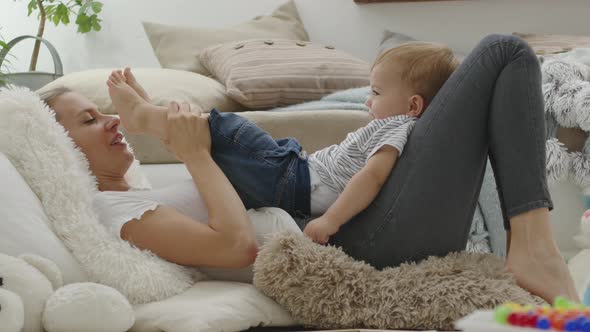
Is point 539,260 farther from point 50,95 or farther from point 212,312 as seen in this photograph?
point 50,95

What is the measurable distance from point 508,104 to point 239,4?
2.39m

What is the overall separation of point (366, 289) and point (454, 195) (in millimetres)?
264

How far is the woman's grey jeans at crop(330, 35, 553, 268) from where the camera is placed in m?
1.44

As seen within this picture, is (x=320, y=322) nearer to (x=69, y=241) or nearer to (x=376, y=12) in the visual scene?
(x=69, y=241)

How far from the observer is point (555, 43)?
314 centimetres

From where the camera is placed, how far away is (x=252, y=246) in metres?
1.51

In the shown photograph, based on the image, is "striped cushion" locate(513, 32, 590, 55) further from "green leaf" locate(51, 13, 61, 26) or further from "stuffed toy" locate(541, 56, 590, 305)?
"green leaf" locate(51, 13, 61, 26)

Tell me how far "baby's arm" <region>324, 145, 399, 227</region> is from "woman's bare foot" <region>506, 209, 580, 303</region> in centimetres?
26

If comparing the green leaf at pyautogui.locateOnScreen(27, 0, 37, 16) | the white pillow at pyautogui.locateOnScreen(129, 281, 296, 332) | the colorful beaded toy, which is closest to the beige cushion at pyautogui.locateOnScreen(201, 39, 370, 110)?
the green leaf at pyautogui.locateOnScreen(27, 0, 37, 16)

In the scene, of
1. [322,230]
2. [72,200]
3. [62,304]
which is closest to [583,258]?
[322,230]

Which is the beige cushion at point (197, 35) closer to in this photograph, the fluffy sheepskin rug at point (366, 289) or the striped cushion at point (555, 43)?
the striped cushion at point (555, 43)

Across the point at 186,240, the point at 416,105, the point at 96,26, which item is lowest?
the point at 96,26

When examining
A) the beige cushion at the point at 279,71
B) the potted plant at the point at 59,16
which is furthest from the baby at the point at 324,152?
the potted plant at the point at 59,16

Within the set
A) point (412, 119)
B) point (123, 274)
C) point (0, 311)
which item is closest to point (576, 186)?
point (412, 119)
